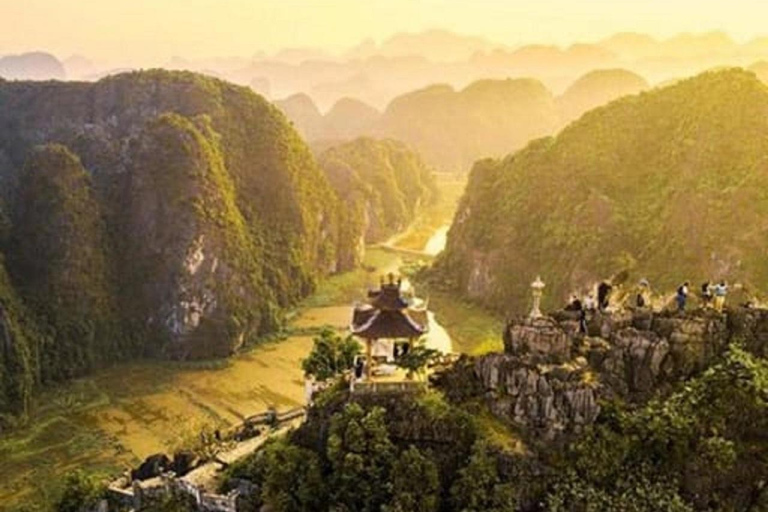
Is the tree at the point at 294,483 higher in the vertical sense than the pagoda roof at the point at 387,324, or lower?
lower

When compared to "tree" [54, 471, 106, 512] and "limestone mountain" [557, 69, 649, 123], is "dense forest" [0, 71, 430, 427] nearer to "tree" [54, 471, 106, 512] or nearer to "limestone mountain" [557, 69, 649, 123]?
"tree" [54, 471, 106, 512]

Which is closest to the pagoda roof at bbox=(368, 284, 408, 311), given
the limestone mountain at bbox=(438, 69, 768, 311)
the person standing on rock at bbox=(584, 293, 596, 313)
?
the person standing on rock at bbox=(584, 293, 596, 313)

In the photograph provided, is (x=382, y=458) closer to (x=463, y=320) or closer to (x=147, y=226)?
(x=463, y=320)

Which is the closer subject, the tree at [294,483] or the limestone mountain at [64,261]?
the tree at [294,483]

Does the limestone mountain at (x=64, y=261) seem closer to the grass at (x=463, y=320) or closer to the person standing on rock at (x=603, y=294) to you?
the grass at (x=463, y=320)

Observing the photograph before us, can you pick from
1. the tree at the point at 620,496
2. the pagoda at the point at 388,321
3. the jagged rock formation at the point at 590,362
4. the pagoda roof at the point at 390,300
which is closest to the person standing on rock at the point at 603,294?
the jagged rock formation at the point at 590,362

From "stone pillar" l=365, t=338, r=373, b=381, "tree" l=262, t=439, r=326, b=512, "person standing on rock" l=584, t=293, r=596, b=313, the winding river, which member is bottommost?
the winding river

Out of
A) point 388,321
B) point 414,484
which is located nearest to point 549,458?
point 414,484
